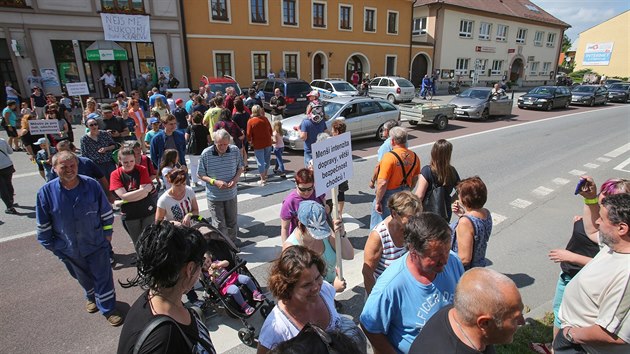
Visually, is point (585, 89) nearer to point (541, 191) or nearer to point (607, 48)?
point (541, 191)

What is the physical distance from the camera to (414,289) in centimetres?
222

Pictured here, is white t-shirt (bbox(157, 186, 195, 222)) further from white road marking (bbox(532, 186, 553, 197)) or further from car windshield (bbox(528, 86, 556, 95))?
car windshield (bbox(528, 86, 556, 95))

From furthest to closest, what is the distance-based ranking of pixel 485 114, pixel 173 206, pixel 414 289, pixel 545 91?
1. pixel 545 91
2. pixel 485 114
3. pixel 173 206
4. pixel 414 289

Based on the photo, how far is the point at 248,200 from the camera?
24.3ft

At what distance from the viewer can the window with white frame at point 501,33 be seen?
39134 millimetres

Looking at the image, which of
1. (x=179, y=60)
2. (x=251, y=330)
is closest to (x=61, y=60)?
(x=179, y=60)

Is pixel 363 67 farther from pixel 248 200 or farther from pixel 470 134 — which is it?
pixel 248 200

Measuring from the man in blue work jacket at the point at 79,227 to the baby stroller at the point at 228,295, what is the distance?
99cm

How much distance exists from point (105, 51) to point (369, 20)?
20690mm

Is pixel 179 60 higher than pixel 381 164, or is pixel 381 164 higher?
pixel 179 60

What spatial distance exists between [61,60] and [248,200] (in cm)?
1820

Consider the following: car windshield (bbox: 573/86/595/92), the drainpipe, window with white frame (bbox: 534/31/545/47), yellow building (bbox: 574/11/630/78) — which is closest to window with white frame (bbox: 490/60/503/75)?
window with white frame (bbox: 534/31/545/47)

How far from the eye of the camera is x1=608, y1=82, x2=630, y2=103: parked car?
29108 mm

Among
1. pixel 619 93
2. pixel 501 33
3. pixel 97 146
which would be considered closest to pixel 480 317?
pixel 97 146
